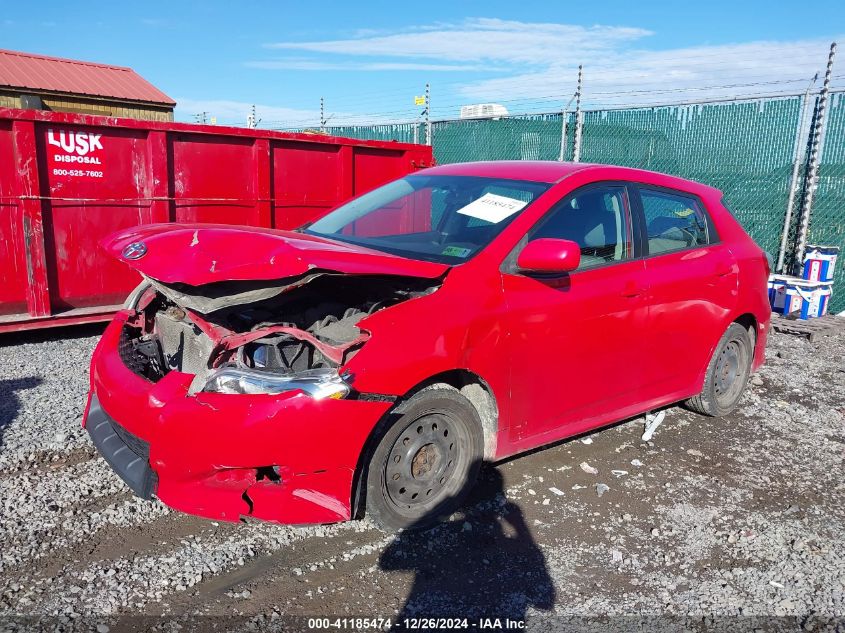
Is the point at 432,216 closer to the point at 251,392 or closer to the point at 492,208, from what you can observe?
the point at 492,208

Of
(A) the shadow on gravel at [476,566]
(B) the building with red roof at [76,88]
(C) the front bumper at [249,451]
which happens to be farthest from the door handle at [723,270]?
(B) the building with red roof at [76,88]

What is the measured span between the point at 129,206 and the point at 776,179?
28.0 ft

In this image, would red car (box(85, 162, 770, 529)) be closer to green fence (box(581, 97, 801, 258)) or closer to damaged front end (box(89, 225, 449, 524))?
damaged front end (box(89, 225, 449, 524))

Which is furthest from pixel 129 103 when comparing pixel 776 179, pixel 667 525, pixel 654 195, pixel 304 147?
pixel 667 525

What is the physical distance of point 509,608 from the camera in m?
2.80

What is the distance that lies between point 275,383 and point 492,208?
1.68m

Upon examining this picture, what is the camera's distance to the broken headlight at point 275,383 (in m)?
2.80

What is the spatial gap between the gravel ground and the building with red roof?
1618cm

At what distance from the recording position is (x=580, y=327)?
12.3 feet

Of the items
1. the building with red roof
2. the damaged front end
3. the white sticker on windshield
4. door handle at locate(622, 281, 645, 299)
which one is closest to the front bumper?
the damaged front end

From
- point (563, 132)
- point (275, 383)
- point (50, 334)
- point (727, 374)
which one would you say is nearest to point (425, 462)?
point (275, 383)

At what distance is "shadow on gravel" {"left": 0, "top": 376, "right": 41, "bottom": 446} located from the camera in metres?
4.47

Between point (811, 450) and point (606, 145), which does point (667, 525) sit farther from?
point (606, 145)

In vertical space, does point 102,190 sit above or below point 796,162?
below
